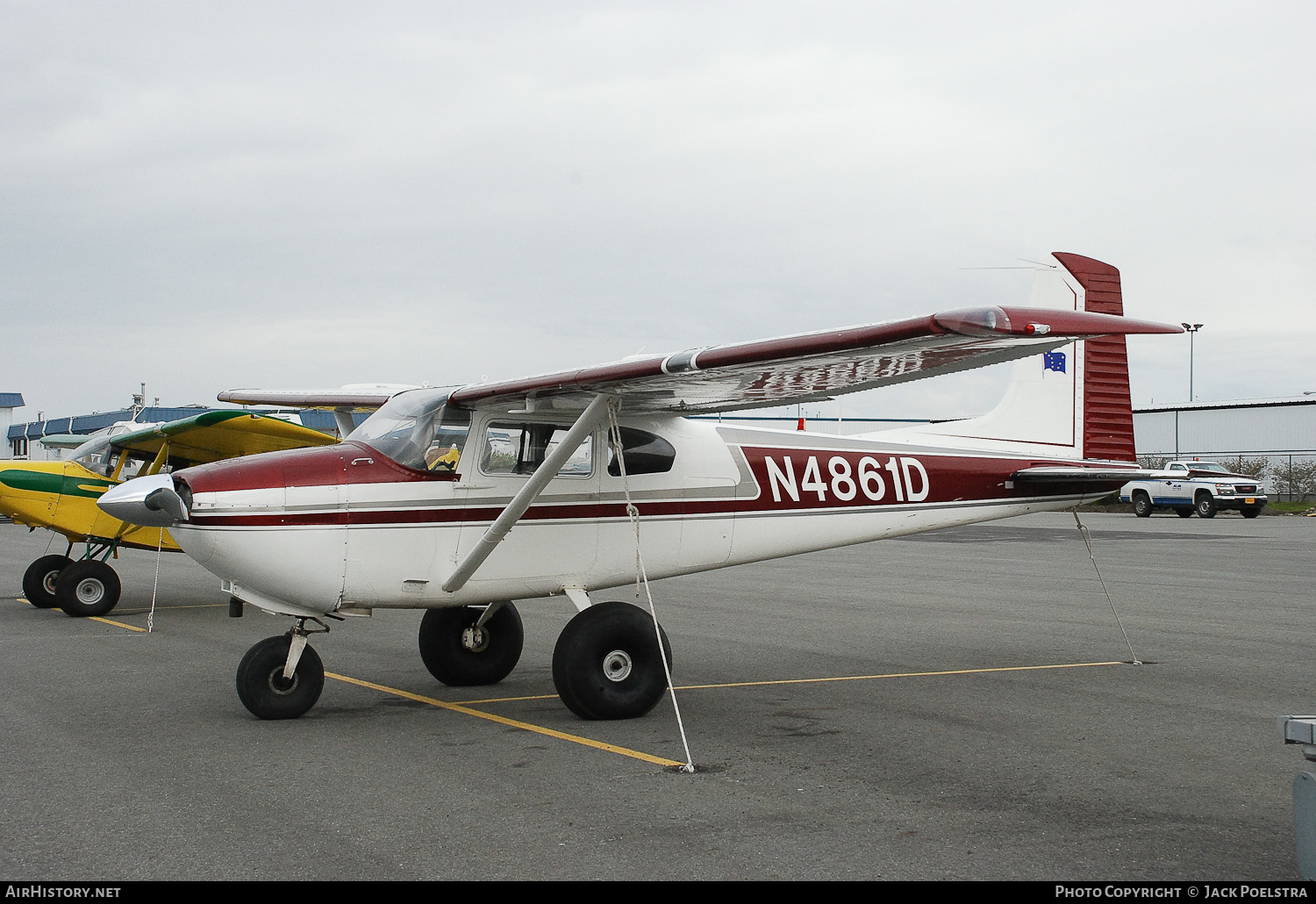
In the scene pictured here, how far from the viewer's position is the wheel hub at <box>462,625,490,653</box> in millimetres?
8508

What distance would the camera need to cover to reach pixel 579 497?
25.2 feet

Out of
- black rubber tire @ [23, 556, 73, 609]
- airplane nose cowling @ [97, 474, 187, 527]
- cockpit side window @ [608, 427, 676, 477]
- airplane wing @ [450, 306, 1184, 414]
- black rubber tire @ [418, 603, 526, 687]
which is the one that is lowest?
black rubber tire @ [23, 556, 73, 609]

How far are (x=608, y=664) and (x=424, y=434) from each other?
1964mm

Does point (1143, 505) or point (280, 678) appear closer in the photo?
point (280, 678)

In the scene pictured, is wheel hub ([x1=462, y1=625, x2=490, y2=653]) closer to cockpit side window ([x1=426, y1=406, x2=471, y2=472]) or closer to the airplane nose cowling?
cockpit side window ([x1=426, y1=406, x2=471, y2=472])

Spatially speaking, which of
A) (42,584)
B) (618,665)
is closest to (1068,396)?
(618,665)

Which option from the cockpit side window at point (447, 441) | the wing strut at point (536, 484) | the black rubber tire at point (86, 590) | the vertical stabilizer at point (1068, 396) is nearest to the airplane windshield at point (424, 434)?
the cockpit side window at point (447, 441)

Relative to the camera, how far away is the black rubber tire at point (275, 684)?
709 cm

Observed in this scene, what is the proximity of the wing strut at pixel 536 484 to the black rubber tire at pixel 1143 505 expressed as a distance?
36672mm

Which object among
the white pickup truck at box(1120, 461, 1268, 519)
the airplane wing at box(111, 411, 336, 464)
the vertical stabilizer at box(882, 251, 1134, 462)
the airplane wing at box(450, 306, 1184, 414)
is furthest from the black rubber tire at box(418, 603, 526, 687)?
the white pickup truck at box(1120, 461, 1268, 519)

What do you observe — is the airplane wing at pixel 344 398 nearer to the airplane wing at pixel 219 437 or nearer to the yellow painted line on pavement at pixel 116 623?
the airplane wing at pixel 219 437

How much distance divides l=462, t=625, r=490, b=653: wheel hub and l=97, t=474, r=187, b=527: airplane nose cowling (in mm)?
2566

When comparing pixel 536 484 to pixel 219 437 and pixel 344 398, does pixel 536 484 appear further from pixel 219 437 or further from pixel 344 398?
pixel 219 437

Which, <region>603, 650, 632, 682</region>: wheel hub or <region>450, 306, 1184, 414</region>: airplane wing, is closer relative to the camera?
<region>450, 306, 1184, 414</region>: airplane wing
